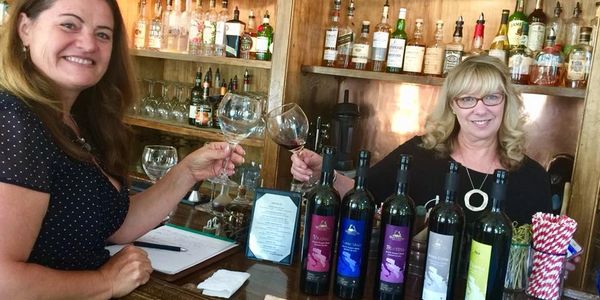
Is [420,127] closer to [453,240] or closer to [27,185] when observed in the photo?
[453,240]

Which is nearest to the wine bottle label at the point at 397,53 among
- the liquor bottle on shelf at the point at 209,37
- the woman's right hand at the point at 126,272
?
the liquor bottle on shelf at the point at 209,37

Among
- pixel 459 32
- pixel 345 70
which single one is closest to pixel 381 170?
pixel 345 70

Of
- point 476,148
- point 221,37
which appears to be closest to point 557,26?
point 476,148

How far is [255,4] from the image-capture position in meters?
2.74

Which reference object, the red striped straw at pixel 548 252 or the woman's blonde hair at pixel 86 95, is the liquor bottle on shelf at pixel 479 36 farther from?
the woman's blonde hair at pixel 86 95

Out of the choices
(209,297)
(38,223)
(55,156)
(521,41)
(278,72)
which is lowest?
(209,297)

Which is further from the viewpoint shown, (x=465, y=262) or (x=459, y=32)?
(x=459, y=32)

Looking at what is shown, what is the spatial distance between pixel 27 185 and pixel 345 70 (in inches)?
60.7

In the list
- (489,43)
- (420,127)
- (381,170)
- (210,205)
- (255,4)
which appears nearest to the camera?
(210,205)

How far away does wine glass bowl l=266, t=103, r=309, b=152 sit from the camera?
1.26 meters

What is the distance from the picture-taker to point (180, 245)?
1.31m

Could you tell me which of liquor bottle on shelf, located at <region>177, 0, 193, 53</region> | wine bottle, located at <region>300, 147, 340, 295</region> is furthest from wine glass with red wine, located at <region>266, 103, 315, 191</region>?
liquor bottle on shelf, located at <region>177, 0, 193, 53</region>

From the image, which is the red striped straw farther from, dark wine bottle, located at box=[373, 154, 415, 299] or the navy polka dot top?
the navy polka dot top

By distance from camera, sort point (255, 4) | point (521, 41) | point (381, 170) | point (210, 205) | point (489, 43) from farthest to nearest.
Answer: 1. point (255, 4)
2. point (489, 43)
3. point (521, 41)
4. point (381, 170)
5. point (210, 205)
